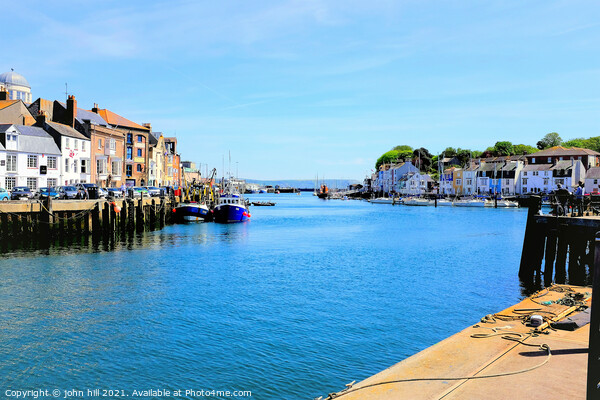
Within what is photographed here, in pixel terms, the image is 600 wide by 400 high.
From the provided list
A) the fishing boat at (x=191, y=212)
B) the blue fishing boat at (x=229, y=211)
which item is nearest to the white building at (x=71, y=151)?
the fishing boat at (x=191, y=212)

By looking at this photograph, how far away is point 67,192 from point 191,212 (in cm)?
2658

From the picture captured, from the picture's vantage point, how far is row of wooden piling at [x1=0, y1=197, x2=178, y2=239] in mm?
40344

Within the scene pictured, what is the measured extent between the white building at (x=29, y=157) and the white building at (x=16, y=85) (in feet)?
216

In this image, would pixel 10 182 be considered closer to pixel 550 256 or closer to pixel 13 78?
pixel 550 256

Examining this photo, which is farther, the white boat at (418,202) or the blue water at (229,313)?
the white boat at (418,202)

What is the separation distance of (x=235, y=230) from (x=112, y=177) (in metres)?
29.6

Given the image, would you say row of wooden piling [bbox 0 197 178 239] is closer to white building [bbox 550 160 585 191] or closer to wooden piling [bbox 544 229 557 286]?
wooden piling [bbox 544 229 557 286]

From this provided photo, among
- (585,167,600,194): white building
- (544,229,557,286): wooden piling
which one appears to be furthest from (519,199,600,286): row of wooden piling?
(585,167,600,194): white building

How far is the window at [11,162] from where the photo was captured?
198 feet

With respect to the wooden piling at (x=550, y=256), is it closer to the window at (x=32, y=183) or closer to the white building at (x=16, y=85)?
the window at (x=32, y=183)

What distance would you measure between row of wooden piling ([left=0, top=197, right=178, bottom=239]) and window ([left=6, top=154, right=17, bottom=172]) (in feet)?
53.4

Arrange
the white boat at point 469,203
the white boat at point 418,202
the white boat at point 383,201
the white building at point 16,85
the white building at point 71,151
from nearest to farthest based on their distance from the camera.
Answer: the white building at point 71,151 < the white building at point 16,85 < the white boat at point 469,203 < the white boat at point 418,202 < the white boat at point 383,201

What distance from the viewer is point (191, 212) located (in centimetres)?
7794

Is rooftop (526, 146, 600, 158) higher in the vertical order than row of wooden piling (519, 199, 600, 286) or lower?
higher
